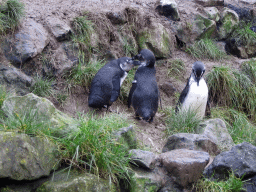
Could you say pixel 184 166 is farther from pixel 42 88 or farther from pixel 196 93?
pixel 42 88

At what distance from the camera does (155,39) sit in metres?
7.08

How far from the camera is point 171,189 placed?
9.66ft

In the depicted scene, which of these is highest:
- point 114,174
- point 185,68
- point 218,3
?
point 218,3

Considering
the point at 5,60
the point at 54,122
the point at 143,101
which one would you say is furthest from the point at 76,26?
the point at 54,122

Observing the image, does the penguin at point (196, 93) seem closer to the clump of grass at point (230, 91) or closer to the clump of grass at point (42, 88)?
the clump of grass at point (230, 91)

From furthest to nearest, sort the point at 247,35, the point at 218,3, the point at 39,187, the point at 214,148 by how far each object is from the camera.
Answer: the point at 218,3, the point at 247,35, the point at 214,148, the point at 39,187

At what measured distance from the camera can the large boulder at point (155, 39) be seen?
7027 millimetres

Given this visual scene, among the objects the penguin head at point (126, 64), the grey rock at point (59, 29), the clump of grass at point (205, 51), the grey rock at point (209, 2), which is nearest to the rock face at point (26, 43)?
the grey rock at point (59, 29)

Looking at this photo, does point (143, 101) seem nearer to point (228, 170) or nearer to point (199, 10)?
point (228, 170)

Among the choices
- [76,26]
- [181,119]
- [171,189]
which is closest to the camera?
[171,189]

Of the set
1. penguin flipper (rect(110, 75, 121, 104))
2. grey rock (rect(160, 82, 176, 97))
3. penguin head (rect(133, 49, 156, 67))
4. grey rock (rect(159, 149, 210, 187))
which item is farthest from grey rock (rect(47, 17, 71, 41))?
grey rock (rect(159, 149, 210, 187))

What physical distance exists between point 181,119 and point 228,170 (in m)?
1.67

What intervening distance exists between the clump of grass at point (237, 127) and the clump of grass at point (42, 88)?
3070mm

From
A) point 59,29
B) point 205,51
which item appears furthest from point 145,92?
point 205,51
